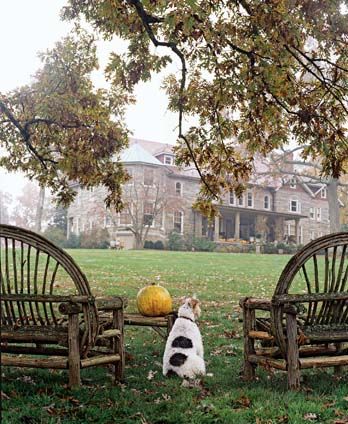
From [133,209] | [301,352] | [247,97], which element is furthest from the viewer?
[133,209]

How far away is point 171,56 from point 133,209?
26.8m

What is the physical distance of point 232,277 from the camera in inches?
603

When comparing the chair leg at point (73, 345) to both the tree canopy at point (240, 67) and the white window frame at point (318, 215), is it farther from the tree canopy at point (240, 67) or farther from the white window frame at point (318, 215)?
the white window frame at point (318, 215)

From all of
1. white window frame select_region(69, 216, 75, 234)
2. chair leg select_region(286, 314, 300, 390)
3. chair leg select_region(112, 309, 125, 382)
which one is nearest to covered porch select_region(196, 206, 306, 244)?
white window frame select_region(69, 216, 75, 234)

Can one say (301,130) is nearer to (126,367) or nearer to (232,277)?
(126,367)

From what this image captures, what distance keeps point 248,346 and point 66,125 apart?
6.14 metres

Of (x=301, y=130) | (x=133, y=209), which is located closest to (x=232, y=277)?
(x=301, y=130)

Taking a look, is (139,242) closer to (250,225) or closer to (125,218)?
(125,218)

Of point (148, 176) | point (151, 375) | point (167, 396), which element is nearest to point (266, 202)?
point (148, 176)

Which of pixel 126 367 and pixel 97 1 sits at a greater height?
pixel 97 1

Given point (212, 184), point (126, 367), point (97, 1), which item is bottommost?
point (126, 367)

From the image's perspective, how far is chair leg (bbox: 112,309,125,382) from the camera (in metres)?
4.39

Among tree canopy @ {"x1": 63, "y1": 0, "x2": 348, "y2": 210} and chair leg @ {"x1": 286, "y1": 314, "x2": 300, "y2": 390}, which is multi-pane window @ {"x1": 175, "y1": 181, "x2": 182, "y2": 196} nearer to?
tree canopy @ {"x1": 63, "y1": 0, "x2": 348, "y2": 210}

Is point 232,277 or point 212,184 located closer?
point 212,184
